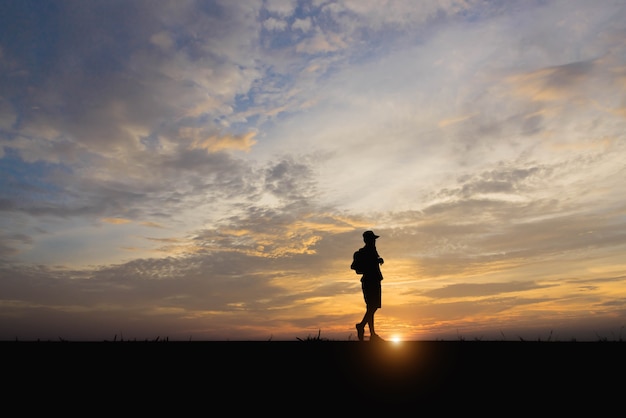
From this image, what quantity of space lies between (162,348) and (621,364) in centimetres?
786

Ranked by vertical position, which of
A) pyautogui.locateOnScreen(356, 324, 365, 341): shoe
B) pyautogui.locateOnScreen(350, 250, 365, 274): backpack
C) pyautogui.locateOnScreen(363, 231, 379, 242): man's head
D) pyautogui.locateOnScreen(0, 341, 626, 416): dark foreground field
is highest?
pyautogui.locateOnScreen(363, 231, 379, 242): man's head

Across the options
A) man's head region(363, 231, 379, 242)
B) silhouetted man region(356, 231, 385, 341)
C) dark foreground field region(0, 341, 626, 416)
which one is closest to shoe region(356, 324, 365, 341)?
silhouetted man region(356, 231, 385, 341)

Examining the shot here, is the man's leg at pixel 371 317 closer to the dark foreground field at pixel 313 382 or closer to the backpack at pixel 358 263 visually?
the backpack at pixel 358 263

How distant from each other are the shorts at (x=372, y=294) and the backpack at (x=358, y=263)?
1.31 ft

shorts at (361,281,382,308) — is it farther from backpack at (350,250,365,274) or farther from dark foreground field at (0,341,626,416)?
dark foreground field at (0,341,626,416)

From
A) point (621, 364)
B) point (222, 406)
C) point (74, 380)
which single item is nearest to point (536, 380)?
point (621, 364)

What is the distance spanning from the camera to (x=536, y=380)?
6258 mm

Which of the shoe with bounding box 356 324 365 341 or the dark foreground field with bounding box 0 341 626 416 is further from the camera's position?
→ the shoe with bounding box 356 324 365 341

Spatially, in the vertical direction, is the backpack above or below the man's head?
below

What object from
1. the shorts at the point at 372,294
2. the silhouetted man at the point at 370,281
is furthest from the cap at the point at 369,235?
the shorts at the point at 372,294

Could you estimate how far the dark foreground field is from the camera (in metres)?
5.03

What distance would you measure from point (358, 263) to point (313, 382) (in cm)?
736

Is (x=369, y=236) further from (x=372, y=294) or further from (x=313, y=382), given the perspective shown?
(x=313, y=382)

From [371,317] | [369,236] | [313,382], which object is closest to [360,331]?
[371,317]
